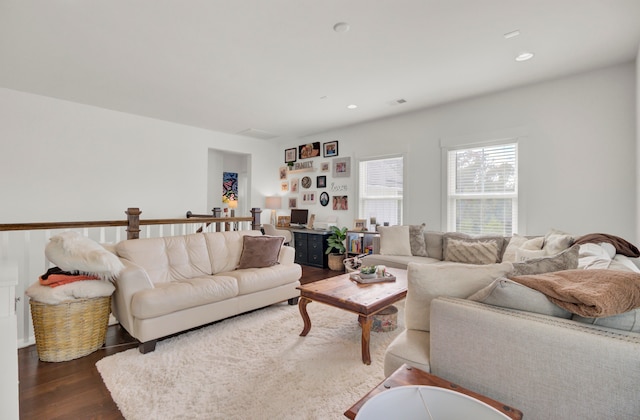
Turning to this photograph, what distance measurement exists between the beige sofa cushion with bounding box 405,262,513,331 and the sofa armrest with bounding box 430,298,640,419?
0.38 ft

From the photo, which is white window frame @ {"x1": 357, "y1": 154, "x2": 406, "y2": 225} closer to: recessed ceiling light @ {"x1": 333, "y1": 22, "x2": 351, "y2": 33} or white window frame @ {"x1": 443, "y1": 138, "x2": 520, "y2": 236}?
white window frame @ {"x1": 443, "y1": 138, "x2": 520, "y2": 236}

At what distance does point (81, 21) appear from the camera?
241 centimetres

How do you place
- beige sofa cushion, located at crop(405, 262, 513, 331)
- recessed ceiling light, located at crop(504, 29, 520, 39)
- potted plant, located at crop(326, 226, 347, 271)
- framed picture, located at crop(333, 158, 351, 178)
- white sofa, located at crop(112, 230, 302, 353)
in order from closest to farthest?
beige sofa cushion, located at crop(405, 262, 513, 331), white sofa, located at crop(112, 230, 302, 353), recessed ceiling light, located at crop(504, 29, 520, 39), potted plant, located at crop(326, 226, 347, 271), framed picture, located at crop(333, 158, 351, 178)

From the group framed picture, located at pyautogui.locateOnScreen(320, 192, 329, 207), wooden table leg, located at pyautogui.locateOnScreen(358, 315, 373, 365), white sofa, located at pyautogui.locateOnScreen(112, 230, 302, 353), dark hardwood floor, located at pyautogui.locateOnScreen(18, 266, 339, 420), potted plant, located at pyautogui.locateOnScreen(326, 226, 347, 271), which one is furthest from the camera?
framed picture, located at pyautogui.locateOnScreen(320, 192, 329, 207)

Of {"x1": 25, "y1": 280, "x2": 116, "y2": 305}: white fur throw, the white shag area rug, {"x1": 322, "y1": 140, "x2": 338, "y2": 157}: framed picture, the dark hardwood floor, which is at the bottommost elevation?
the dark hardwood floor

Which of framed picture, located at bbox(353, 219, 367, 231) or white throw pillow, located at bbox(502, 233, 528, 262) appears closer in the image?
white throw pillow, located at bbox(502, 233, 528, 262)

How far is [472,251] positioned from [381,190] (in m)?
1.97

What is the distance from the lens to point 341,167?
576 centimetres

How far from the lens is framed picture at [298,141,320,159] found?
613cm

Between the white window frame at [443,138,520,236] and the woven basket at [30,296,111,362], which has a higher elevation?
the white window frame at [443,138,520,236]

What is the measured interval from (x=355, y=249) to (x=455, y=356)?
13.4ft

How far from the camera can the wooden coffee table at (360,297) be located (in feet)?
7.06

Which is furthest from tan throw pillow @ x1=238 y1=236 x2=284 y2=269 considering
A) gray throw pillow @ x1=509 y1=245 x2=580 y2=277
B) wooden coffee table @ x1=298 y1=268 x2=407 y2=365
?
gray throw pillow @ x1=509 y1=245 x2=580 y2=277

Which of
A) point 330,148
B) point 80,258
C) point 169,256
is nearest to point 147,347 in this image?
point 80,258
